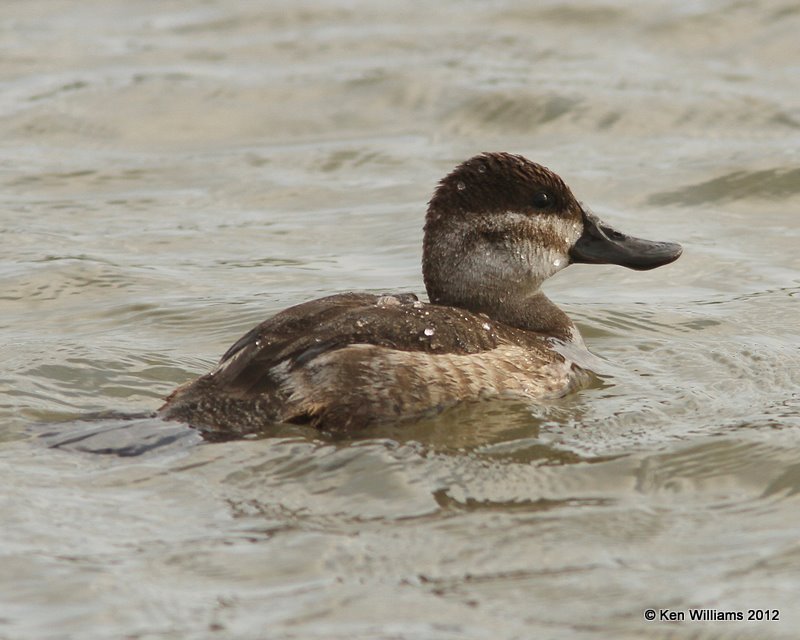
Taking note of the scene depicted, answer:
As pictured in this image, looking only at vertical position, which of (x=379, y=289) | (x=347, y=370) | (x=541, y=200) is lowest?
(x=379, y=289)

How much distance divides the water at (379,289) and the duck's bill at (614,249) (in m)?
0.46

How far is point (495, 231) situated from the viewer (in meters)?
6.64

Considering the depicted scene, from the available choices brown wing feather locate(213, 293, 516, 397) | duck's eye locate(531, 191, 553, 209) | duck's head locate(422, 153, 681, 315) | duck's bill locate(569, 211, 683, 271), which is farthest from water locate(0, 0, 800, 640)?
duck's eye locate(531, 191, 553, 209)

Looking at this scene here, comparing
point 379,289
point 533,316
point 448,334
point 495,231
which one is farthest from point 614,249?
point 379,289

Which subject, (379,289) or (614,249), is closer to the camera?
(614,249)

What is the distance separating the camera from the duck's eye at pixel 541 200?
6.69 metres

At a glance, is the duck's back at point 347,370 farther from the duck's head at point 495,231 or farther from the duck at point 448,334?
the duck's head at point 495,231

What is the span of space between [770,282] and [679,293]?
1.73 ft

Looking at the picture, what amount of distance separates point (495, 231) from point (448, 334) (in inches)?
31.6

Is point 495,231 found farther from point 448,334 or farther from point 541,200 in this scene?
point 448,334

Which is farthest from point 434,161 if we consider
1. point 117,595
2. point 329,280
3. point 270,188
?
point 117,595

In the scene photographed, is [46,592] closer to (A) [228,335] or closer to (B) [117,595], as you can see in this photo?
(B) [117,595]

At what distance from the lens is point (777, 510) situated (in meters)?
5.30

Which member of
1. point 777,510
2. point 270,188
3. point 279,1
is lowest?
point 777,510
